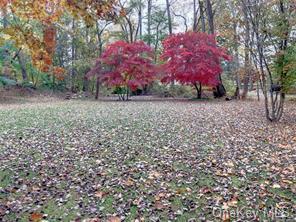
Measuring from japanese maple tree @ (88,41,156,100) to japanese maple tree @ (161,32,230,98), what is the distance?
1.13 m

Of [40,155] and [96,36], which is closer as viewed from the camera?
[40,155]

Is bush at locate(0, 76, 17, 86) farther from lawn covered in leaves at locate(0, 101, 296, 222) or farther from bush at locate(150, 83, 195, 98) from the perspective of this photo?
lawn covered in leaves at locate(0, 101, 296, 222)

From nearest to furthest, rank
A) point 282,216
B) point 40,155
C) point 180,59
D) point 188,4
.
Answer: point 282,216, point 40,155, point 180,59, point 188,4

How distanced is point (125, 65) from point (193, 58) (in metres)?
3.26

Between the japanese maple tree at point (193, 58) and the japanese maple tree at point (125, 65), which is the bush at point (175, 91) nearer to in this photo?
the japanese maple tree at point (125, 65)

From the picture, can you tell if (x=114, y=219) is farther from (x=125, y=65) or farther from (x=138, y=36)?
(x=138, y=36)

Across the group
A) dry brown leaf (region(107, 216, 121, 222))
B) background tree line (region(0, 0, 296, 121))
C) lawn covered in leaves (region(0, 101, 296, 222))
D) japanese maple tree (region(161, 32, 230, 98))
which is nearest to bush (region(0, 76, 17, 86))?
background tree line (region(0, 0, 296, 121))

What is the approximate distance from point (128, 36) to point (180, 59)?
9.66 metres

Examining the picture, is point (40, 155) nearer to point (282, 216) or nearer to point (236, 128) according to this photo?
point (282, 216)

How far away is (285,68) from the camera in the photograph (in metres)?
7.27

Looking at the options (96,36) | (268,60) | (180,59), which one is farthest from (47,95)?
(268,60)

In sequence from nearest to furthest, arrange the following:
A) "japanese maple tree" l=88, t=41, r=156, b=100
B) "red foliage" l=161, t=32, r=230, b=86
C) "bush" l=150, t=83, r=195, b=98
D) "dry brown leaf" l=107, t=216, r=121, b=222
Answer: "dry brown leaf" l=107, t=216, r=121, b=222
"red foliage" l=161, t=32, r=230, b=86
"japanese maple tree" l=88, t=41, r=156, b=100
"bush" l=150, t=83, r=195, b=98

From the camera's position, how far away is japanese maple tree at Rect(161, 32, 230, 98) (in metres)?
14.1

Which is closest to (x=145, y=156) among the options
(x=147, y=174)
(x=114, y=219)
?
(x=147, y=174)
